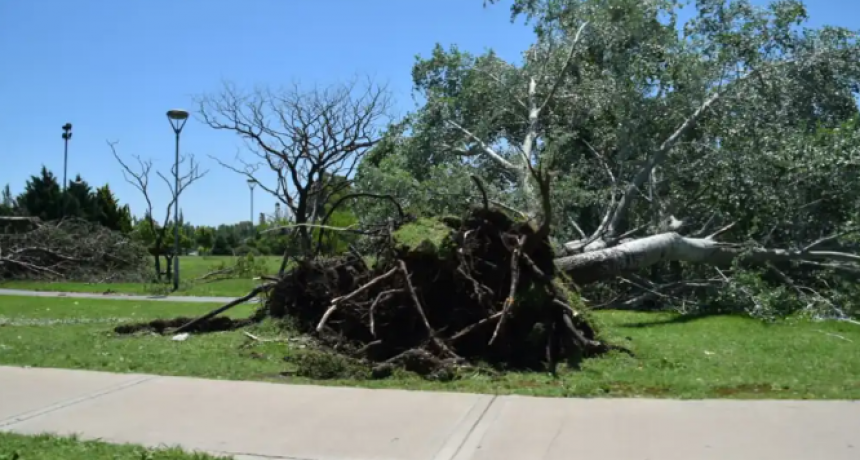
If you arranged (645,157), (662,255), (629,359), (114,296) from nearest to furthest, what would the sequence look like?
1. (629,359)
2. (662,255)
3. (645,157)
4. (114,296)

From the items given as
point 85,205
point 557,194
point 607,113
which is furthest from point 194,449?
point 85,205

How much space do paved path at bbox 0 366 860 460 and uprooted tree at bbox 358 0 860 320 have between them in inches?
213

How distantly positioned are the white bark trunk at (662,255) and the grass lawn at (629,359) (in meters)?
0.84

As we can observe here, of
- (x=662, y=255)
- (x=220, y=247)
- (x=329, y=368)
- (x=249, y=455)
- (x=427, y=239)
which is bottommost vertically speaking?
(x=249, y=455)

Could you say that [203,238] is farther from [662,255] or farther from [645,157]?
[662,255]

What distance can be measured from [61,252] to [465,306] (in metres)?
20.7

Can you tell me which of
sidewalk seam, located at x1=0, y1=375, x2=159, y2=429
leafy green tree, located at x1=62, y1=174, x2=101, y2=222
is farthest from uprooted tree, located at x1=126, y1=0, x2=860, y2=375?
leafy green tree, located at x1=62, y1=174, x2=101, y2=222

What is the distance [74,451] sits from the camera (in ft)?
16.1

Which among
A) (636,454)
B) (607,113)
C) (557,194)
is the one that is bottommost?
(636,454)

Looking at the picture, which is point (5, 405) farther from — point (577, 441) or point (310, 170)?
point (310, 170)

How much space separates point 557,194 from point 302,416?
9.12 metres

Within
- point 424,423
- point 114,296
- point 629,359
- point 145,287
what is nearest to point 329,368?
point 424,423

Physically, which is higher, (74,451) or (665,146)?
(665,146)

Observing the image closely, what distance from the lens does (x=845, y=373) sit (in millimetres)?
7184
